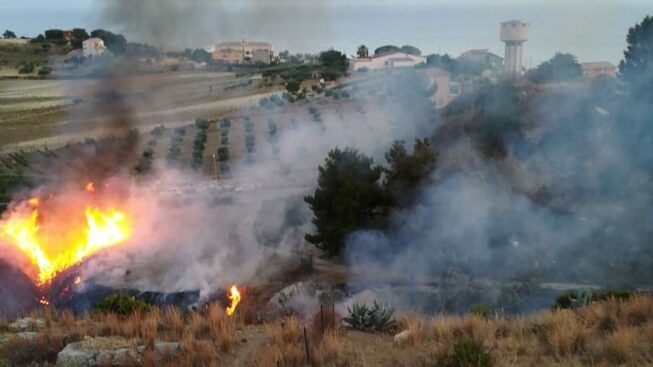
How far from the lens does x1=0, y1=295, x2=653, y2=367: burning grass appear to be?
25.3 feet

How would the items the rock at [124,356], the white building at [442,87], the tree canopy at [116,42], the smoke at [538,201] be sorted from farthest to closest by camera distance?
the white building at [442,87] < the tree canopy at [116,42] < the smoke at [538,201] < the rock at [124,356]

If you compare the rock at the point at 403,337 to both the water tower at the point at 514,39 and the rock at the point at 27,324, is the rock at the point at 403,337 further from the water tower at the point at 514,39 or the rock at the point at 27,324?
the water tower at the point at 514,39

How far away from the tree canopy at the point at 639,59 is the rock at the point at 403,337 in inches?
758

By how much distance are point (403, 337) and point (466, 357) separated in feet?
4.73

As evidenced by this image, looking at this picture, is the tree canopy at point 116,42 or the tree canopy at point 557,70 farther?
the tree canopy at point 557,70

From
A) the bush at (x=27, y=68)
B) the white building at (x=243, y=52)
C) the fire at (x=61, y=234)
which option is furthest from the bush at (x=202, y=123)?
the bush at (x=27, y=68)

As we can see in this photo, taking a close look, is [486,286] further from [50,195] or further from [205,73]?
[205,73]

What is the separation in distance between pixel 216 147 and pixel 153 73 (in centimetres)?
927

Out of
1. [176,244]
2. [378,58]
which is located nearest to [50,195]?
[176,244]

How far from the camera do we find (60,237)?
1903 centimetres

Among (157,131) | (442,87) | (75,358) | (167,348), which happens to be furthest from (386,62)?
(75,358)

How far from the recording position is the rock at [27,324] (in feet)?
34.6

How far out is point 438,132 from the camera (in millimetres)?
27109

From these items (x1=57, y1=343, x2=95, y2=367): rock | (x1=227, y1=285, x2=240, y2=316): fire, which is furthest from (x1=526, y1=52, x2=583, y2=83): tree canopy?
(x1=57, y1=343, x2=95, y2=367): rock
